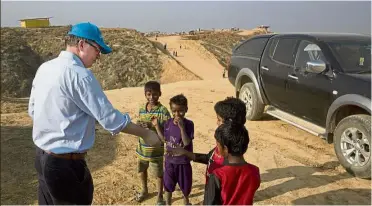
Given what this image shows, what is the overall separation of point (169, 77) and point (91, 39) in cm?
2225

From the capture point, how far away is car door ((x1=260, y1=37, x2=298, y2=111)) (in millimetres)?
6062

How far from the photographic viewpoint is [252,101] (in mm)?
7070

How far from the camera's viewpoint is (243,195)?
2.43m

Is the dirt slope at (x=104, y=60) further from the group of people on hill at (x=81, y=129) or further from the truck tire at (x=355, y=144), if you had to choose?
the group of people on hill at (x=81, y=129)

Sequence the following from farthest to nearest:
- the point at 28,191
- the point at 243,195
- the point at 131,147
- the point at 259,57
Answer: the point at 259,57, the point at 131,147, the point at 28,191, the point at 243,195

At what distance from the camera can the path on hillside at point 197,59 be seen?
1038 inches

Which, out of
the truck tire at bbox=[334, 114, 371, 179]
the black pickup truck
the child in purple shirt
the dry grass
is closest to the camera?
the child in purple shirt

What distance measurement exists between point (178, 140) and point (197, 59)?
26.7 meters

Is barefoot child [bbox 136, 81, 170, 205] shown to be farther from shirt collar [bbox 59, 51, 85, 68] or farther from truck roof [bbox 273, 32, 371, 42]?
truck roof [bbox 273, 32, 371, 42]

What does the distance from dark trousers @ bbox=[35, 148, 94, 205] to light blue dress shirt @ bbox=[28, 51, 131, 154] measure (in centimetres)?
10

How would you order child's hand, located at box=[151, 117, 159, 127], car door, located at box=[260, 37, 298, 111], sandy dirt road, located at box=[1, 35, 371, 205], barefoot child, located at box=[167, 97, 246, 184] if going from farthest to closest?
car door, located at box=[260, 37, 298, 111] → sandy dirt road, located at box=[1, 35, 371, 205] → child's hand, located at box=[151, 117, 159, 127] → barefoot child, located at box=[167, 97, 246, 184]

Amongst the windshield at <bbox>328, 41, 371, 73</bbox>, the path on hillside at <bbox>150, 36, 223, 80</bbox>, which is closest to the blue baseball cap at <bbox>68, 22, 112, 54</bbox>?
the windshield at <bbox>328, 41, 371, 73</bbox>

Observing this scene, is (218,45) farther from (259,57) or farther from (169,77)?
(259,57)

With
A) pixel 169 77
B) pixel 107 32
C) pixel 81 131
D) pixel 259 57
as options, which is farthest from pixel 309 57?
pixel 107 32
